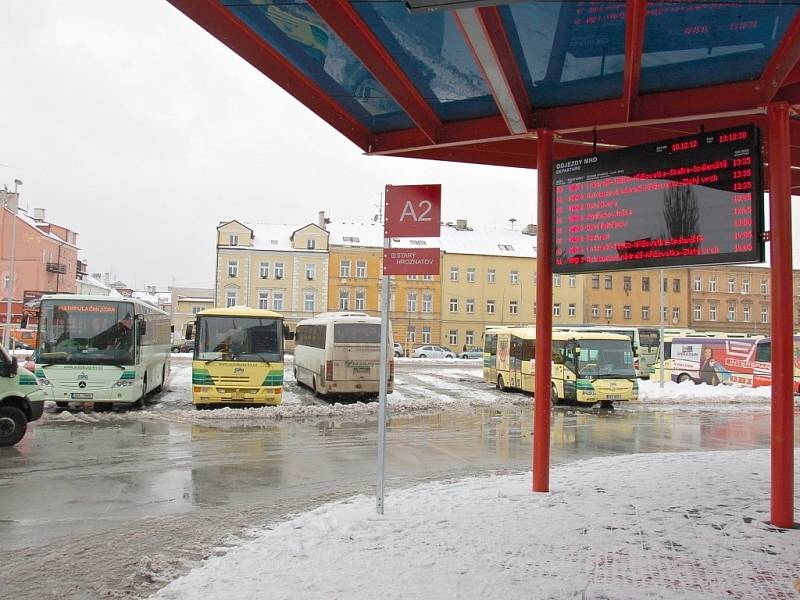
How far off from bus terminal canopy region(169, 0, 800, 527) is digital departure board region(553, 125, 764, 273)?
0.93 feet

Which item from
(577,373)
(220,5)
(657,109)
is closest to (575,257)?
(657,109)

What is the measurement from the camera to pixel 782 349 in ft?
19.2

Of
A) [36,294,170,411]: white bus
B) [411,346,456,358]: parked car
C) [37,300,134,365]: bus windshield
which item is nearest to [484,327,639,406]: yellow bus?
[36,294,170,411]: white bus

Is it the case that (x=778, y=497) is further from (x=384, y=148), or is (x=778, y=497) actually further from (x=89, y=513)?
(x=89, y=513)

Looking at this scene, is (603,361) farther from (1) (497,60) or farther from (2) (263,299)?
(2) (263,299)

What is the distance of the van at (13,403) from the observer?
1106cm

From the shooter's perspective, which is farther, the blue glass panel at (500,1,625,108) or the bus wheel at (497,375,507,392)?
the bus wheel at (497,375,507,392)

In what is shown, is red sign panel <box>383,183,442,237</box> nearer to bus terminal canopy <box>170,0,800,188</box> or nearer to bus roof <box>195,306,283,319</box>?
bus terminal canopy <box>170,0,800,188</box>

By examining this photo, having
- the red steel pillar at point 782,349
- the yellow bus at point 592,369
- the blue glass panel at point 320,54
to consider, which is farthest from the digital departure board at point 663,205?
the yellow bus at point 592,369

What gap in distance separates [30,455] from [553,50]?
10.0 metres

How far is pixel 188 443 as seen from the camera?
1223 cm

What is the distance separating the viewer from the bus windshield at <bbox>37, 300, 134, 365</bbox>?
15.7 metres

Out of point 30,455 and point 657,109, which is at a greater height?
point 657,109

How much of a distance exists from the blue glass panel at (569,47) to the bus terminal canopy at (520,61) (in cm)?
2
